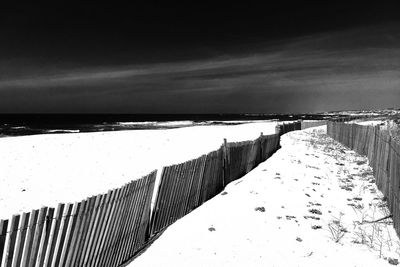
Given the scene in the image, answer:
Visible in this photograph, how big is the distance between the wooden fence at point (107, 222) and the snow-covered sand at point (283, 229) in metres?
0.28

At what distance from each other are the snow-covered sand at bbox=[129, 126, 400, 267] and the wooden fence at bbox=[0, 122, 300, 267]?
28cm

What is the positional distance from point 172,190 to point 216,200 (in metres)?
1.99

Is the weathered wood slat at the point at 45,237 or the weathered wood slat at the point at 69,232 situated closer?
the weathered wood slat at the point at 45,237

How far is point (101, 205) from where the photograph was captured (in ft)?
15.8

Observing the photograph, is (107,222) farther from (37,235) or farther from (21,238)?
(21,238)

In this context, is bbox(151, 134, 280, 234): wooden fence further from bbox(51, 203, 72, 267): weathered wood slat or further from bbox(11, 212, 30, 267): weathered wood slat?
bbox(11, 212, 30, 267): weathered wood slat

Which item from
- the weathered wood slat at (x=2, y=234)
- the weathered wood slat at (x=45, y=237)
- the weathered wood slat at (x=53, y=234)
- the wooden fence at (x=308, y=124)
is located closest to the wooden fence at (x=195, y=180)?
the weathered wood slat at (x=53, y=234)

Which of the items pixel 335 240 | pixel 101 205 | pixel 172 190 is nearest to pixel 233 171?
pixel 172 190

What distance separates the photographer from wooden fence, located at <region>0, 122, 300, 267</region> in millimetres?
3625

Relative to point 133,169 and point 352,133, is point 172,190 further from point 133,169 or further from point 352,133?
point 352,133

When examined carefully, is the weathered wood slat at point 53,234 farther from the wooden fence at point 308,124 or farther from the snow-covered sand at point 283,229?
the wooden fence at point 308,124

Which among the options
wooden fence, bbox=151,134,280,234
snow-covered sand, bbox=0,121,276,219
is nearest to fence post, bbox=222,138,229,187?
wooden fence, bbox=151,134,280,234

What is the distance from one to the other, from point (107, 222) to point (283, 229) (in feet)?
10.2

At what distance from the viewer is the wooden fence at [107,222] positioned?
11.9ft
